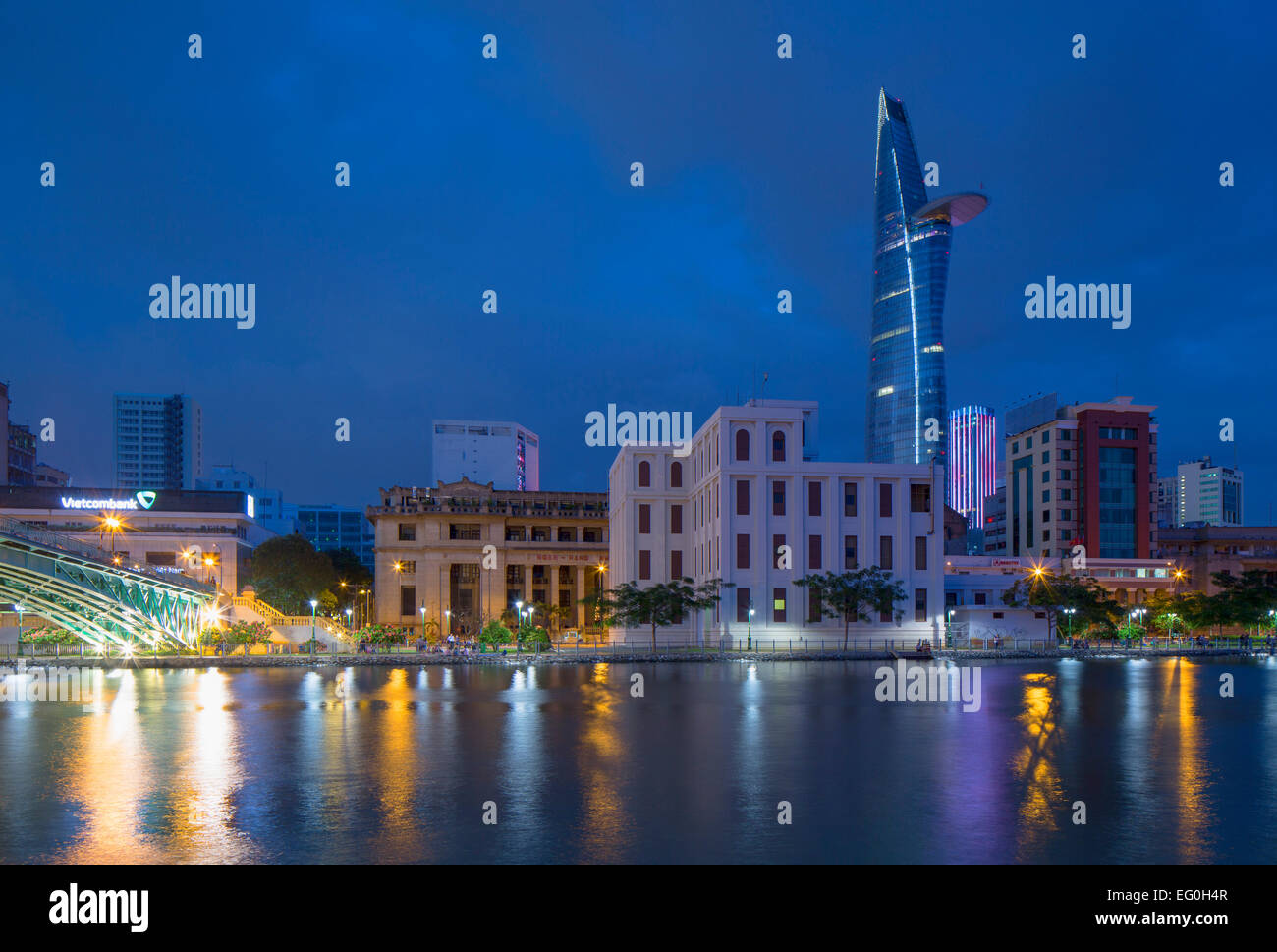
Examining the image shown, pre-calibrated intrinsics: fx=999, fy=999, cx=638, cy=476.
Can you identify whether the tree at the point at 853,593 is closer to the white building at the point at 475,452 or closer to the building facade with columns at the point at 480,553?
the building facade with columns at the point at 480,553

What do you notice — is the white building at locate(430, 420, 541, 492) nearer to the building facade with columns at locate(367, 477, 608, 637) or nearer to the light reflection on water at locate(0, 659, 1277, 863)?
the building facade with columns at locate(367, 477, 608, 637)

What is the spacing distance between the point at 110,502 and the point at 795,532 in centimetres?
A: 8709

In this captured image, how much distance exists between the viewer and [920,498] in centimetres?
9081

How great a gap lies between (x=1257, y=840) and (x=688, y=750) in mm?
15145

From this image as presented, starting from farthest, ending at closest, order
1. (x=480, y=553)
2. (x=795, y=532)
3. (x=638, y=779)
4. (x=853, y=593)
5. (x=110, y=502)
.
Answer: (x=480, y=553) → (x=110, y=502) → (x=795, y=532) → (x=853, y=593) → (x=638, y=779)

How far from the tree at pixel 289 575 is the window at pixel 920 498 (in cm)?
7239

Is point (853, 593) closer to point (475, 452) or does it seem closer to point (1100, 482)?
point (1100, 482)

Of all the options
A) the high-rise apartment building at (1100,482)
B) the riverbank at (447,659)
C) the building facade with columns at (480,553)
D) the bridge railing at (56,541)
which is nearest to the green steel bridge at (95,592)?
→ the bridge railing at (56,541)

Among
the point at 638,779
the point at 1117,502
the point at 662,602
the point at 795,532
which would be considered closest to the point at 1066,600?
the point at 795,532

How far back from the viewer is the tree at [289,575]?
12031cm

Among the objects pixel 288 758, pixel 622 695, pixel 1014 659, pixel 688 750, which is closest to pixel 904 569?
pixel 1014 659

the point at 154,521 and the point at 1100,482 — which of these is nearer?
the point at 154,521
